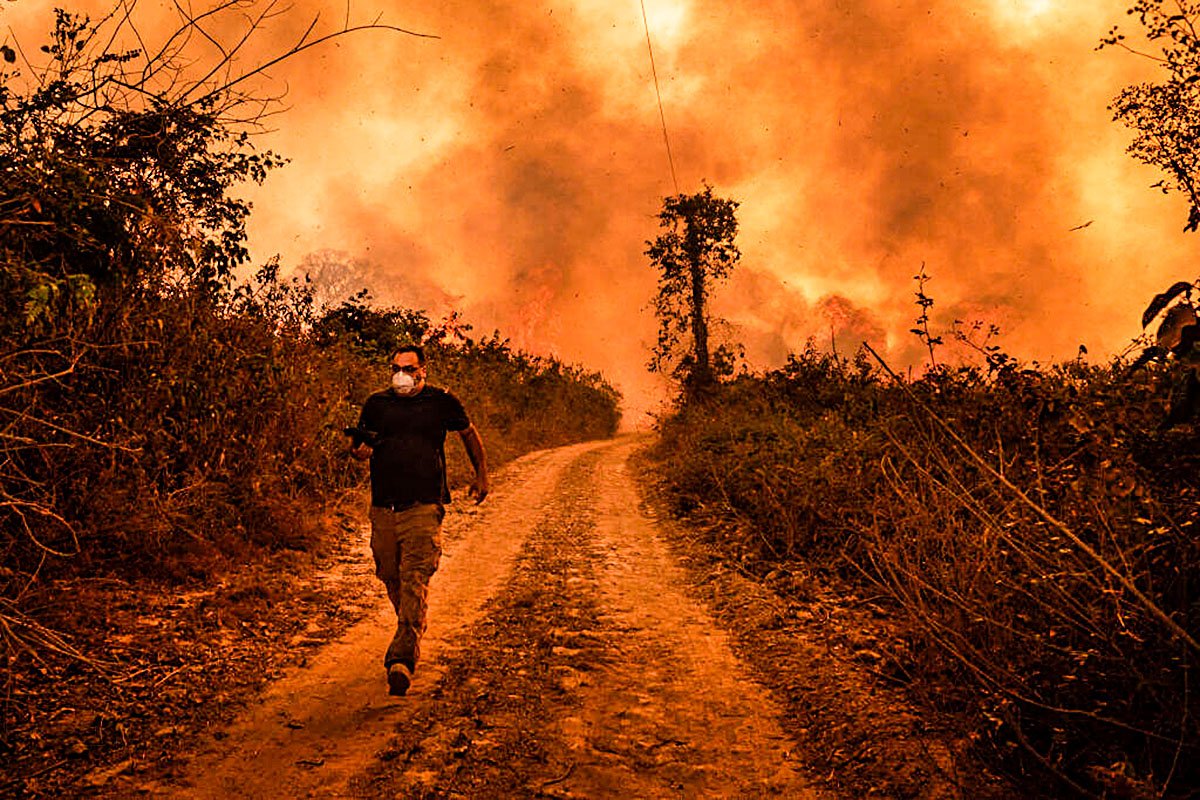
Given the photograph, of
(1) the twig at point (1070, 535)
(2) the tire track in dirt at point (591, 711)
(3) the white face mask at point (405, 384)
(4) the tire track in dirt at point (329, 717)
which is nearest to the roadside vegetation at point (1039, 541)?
(1) the twig at point (1070, 535)

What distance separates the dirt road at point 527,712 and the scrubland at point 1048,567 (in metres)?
1.10

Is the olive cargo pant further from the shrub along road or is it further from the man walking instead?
the shrub along road

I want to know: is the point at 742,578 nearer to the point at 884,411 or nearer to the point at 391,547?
the point at 391,547

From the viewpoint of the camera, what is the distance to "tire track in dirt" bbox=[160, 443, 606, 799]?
338 centimetres

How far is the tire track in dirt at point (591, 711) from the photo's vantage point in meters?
3.45

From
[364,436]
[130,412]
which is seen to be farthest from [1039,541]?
[130,412]

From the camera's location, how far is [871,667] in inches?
191

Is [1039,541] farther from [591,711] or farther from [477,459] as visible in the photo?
[477,459]

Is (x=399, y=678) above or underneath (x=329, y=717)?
above

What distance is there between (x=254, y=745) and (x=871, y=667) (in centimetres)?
387

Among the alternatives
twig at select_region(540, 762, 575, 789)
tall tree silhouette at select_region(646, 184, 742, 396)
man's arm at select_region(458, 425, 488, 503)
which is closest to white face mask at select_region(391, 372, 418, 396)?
man's arm at select_region(458, 425, 488, 503)

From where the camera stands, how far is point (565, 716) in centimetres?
Result: 417

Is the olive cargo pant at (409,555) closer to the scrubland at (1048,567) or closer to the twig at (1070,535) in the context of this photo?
the scrubland at (1048,567)

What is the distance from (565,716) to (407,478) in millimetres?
1857
